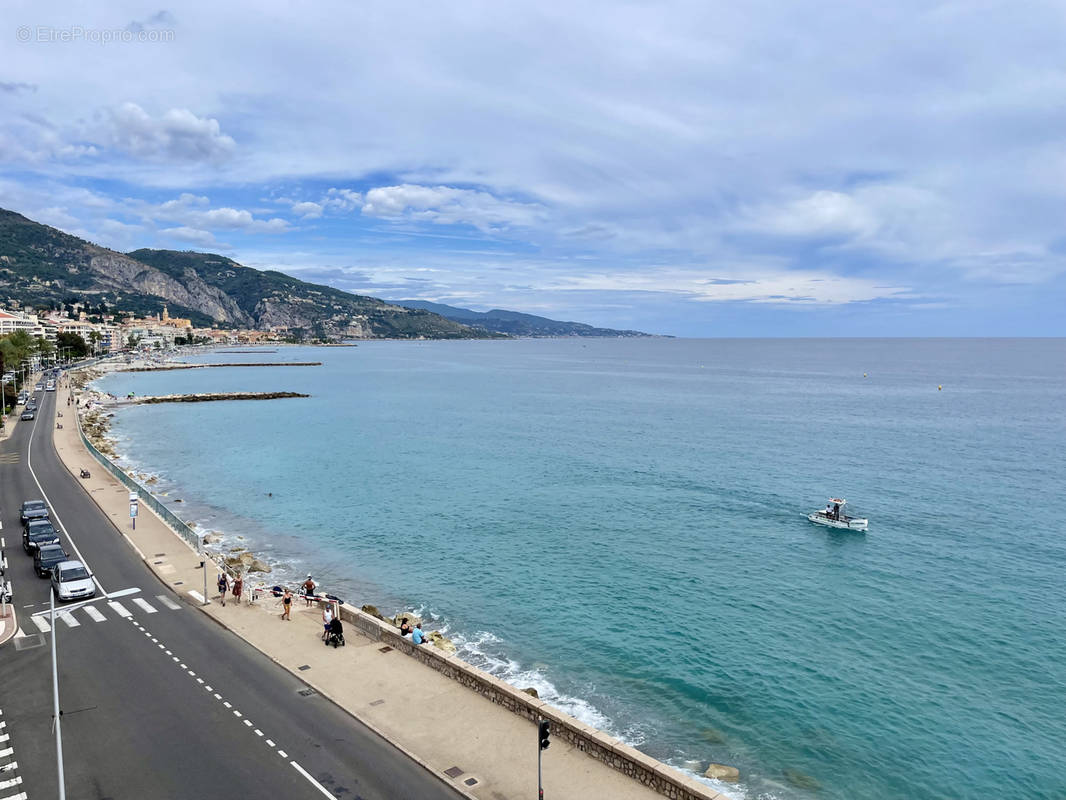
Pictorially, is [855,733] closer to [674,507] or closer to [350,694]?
[350,694]

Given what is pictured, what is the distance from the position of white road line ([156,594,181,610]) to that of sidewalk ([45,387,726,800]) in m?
0.52

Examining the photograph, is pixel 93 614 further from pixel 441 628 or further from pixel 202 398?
pixel 202 398

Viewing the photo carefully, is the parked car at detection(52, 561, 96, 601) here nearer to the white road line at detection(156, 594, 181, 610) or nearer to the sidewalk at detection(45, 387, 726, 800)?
the white road line at detection(156, 594, 181, 610)

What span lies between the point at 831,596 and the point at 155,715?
2941cm

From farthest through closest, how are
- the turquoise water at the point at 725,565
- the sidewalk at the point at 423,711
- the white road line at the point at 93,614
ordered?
1. the white road line at the point at 93,614
2. the turquoise water at the point at 725,565
3. the sidewalk at the point at 423,711

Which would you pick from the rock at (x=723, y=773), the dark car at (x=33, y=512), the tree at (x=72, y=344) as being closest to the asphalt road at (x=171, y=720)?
the rock at (x=723, y=773)

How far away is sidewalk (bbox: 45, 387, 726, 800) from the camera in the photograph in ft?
49.8

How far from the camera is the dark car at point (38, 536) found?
30250 mm

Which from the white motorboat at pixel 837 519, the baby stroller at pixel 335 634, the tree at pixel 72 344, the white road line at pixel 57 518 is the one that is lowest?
the white road line at pixel 57 518

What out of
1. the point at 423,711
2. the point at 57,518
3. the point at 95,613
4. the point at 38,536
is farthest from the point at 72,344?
the point at 423,711

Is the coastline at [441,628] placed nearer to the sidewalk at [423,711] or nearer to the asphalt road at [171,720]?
the sidewalk at [423,711]

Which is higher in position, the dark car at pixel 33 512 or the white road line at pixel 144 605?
the dark car at pixel 33 512

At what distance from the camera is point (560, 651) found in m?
26.8

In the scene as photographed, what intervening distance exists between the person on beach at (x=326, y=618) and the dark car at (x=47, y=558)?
1207 cm
